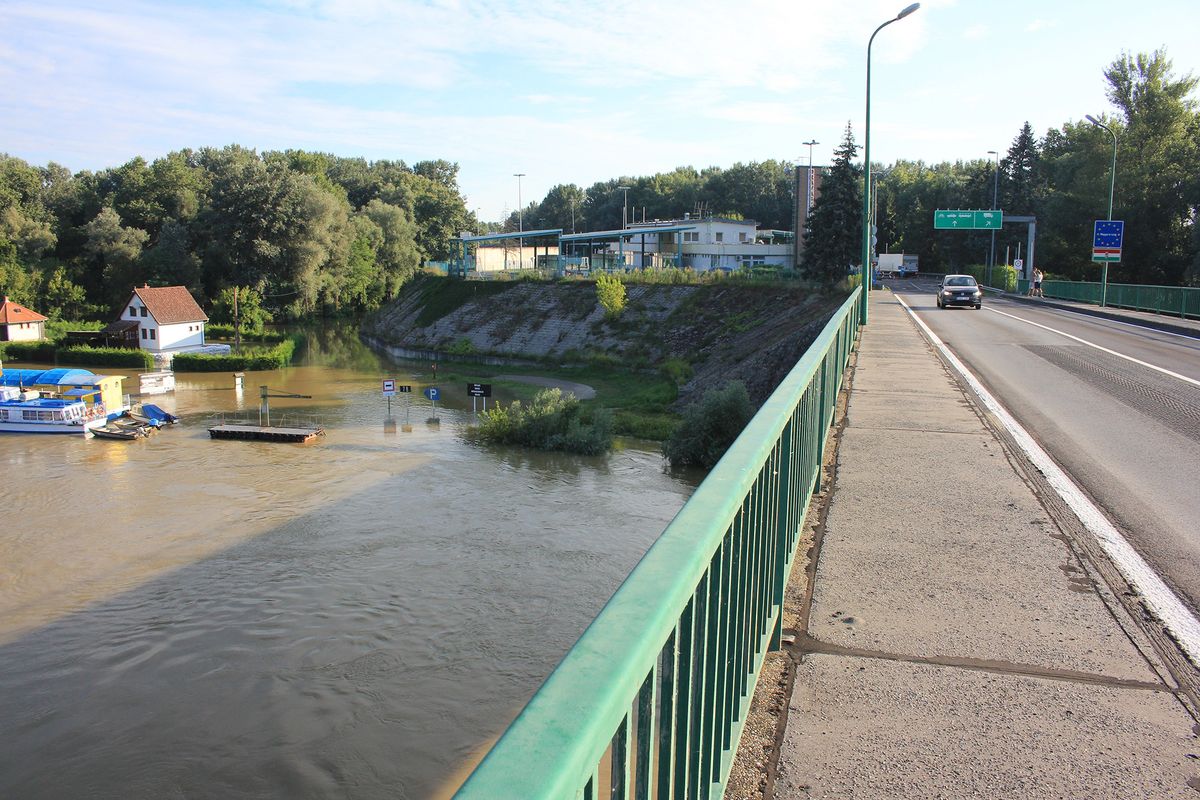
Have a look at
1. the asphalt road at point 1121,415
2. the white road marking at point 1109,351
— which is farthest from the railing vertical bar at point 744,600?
the white road marking at point 1109,351

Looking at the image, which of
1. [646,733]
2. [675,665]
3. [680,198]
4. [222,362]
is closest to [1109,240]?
[675,665]

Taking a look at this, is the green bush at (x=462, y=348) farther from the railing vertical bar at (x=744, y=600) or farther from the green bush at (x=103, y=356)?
the railing vertical bar at (x=744, y=600)

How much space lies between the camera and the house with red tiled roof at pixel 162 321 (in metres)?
62.4

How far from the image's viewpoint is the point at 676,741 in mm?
2045

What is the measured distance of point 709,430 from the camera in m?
32.3

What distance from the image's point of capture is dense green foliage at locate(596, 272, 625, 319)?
59.4m

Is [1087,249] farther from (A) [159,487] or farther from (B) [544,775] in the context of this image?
(B) [544,775]

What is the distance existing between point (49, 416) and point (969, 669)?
46.1m

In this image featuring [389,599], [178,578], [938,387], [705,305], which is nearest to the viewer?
[938,387]

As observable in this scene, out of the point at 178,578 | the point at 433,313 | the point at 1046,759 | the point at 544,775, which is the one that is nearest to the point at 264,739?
the point at 178,578

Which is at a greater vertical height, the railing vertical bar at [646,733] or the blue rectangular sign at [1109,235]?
the blue rectangular sign at [1109,235]

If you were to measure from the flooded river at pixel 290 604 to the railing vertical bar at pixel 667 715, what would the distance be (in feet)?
41.8

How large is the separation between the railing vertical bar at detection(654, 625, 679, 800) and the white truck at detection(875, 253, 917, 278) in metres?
91.9

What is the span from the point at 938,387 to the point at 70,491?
3070 cm
